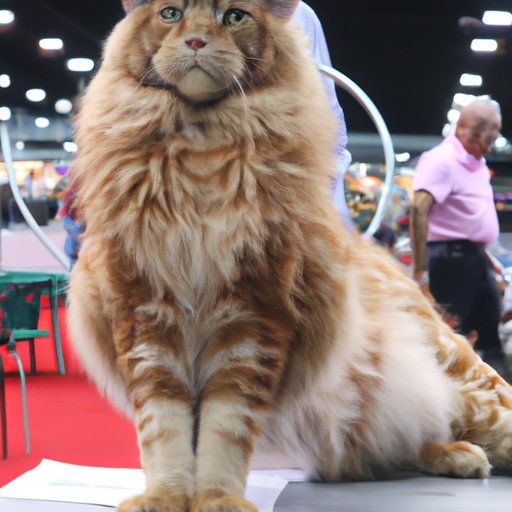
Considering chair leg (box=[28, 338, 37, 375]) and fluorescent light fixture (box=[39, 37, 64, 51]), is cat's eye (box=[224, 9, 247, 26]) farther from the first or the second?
chair leg (box=[28, 338, 37, 375])

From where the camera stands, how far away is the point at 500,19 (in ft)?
12.0

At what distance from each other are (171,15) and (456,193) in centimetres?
188

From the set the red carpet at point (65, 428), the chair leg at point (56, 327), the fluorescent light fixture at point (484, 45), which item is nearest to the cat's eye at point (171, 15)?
the red carpet at point (65, 428)

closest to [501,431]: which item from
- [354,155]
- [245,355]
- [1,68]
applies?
[245,355]

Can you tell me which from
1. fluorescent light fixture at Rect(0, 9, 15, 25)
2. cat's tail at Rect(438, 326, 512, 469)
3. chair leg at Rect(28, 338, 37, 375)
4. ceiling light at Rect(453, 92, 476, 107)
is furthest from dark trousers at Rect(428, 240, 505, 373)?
fluorescent light fixture at Rect(0, 9, 15, 25)

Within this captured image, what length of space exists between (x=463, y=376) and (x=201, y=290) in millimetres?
751

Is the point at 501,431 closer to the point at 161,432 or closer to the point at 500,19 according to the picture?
the point at 161,432

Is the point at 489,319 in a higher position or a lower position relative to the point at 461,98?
lower

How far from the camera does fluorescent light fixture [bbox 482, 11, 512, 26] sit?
3576mm

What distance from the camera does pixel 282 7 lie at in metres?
1.44

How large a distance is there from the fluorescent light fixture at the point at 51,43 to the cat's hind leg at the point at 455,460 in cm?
258

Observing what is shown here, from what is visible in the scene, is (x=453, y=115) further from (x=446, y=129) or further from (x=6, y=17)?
(x=6, y=17)

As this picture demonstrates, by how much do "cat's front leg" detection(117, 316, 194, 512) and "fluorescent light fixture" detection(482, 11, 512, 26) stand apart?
2712mm

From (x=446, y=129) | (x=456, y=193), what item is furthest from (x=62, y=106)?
(x=456, y=193)
